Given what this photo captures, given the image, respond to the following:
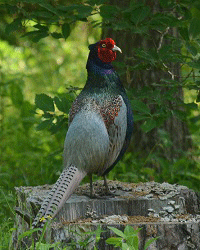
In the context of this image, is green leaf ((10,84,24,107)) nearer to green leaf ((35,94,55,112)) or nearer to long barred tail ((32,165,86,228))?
green leaf ((35,94,55,112))

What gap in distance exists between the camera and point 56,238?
12.6ft

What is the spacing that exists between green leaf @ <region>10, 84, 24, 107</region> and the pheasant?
134 inches

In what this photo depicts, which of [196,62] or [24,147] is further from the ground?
[196,62]

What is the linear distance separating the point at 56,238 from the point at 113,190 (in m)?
1.03

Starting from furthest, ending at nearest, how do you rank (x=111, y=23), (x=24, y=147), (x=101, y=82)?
(x=24, y=147)
(x=111, y=23)
(x=101, y=82)

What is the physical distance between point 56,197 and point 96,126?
61cm

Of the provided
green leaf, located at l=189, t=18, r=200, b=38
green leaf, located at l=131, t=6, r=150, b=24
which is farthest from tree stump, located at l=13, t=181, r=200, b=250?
green leaf, located at l=131, t=6, r=150, b=24

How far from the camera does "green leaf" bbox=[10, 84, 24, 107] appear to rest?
7703 mm

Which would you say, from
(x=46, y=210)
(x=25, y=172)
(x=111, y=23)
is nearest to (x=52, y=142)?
(x=25, y=172)

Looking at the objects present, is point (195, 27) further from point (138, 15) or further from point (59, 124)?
point (59, 124)

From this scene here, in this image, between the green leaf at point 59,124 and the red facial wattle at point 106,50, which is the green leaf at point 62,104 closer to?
the green leaf at point 59,124

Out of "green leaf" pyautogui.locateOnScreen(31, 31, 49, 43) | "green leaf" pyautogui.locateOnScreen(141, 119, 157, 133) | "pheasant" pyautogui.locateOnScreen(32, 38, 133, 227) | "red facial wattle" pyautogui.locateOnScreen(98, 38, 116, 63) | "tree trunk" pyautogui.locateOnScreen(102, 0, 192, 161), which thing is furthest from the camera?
"tree trunk" pyautogui.locateOnScreen(102, 0, 192, 161)

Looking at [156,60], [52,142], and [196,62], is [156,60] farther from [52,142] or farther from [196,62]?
[52,142]

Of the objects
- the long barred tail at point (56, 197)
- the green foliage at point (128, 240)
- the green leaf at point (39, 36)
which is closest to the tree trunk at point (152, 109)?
the green leaf at point (39, 36)
